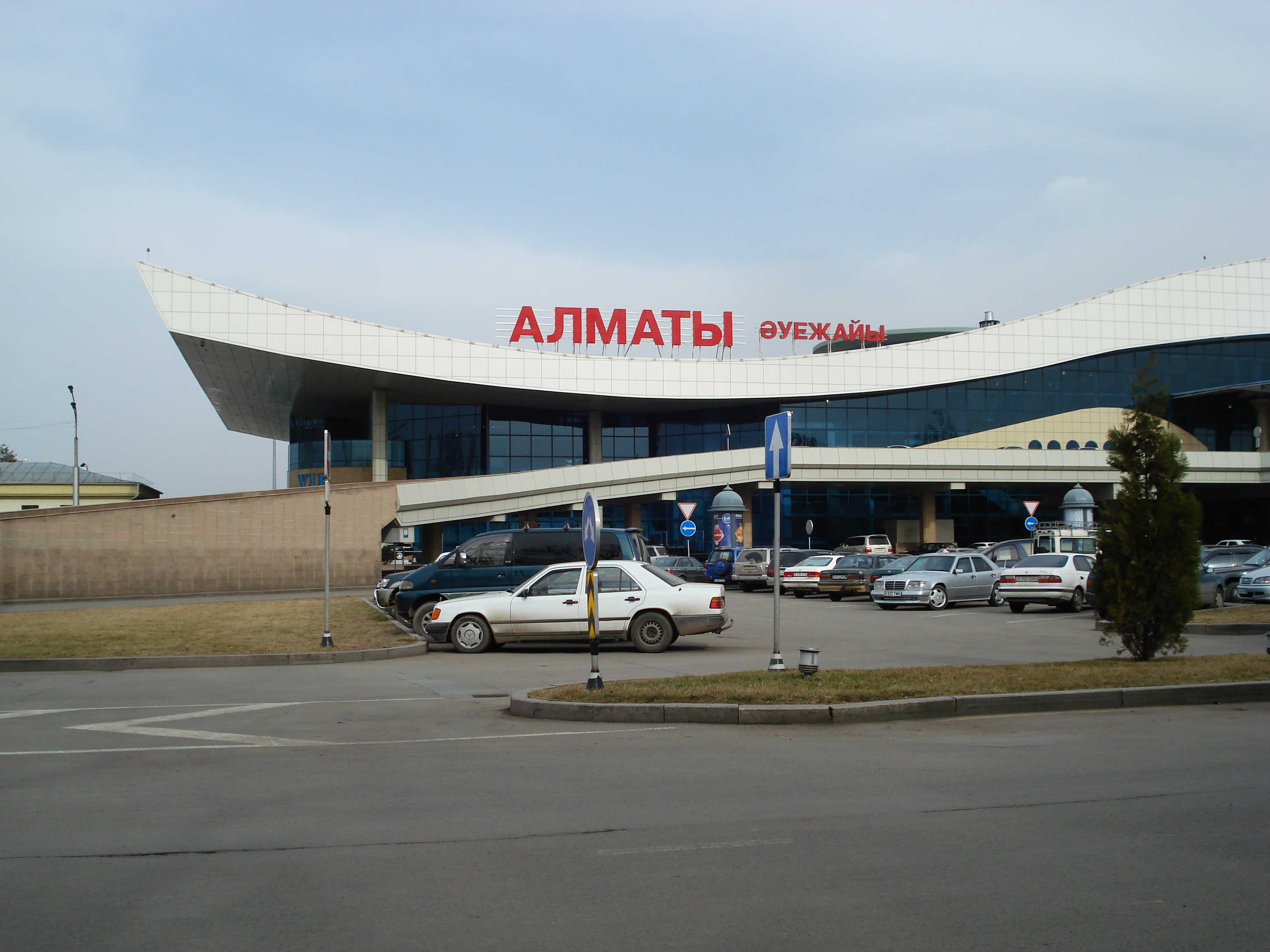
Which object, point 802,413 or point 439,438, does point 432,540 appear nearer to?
point 439,438

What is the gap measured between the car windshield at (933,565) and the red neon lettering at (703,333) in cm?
2967

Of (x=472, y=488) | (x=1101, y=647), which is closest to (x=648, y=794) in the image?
(x=1101, y=647)

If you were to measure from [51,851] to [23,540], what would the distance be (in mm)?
33784

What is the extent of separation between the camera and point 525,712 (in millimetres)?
11344

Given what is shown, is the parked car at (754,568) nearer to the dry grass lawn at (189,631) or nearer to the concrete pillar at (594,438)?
the dry grass lawn at (189,631)

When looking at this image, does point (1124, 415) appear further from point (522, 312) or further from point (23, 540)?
point (522, 312)

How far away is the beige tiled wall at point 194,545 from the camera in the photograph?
1391 inches

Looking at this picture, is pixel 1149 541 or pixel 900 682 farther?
pixel 1149 541

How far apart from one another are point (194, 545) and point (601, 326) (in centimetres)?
2480

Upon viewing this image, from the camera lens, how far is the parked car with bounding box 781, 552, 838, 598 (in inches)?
1346

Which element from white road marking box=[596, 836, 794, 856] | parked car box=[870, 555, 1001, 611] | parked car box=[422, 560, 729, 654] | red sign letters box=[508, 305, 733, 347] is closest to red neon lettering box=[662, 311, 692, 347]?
red sign letters box=[508, 305, 733, 347]

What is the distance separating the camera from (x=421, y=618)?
66.7 feet

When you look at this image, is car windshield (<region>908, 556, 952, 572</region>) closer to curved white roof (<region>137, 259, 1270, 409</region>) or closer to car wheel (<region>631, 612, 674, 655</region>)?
car wheel (<region>631, 612, 674, 655</region>)

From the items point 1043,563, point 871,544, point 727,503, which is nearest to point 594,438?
point 727,503
